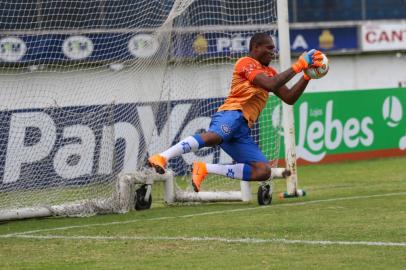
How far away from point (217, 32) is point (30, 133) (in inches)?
129

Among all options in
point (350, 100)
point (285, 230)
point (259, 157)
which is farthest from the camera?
point (350, 100)

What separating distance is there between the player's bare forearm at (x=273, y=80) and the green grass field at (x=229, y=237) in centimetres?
145

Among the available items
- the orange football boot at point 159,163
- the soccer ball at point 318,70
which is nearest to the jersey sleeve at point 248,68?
the soccer ball at point 318,70

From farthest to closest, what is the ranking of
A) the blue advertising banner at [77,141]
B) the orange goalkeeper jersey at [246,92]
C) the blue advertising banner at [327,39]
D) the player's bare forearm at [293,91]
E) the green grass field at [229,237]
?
the blue advertising banner at [327,39], the blue advertising banner at [77,141], the orange goalkeeper jersey at [246,92], the player's bare forearm at [293,91], the green grass field at [229,237]

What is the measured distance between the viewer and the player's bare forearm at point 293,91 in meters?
11.4

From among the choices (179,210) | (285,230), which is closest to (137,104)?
(179,210)

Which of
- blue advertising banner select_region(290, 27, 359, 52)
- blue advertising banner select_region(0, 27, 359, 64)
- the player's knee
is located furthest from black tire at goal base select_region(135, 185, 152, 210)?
blue advertising banner select_region(290, 27, 359, 52)

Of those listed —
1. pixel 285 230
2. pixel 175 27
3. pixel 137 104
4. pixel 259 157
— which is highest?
pixel 175 27

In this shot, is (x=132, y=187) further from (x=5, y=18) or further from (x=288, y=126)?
(x=5, y=18)

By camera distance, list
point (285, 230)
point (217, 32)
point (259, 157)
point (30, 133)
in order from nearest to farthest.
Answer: point (285, 230), point (259, 157), point (30, 133), point (217, 32)

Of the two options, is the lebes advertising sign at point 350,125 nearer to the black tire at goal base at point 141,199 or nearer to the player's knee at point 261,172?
the black tire at goal base at point 141,199

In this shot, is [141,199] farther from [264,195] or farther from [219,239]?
[219,239]

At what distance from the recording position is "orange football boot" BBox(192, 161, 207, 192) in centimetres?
1162

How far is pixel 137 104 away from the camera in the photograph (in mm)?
14086
